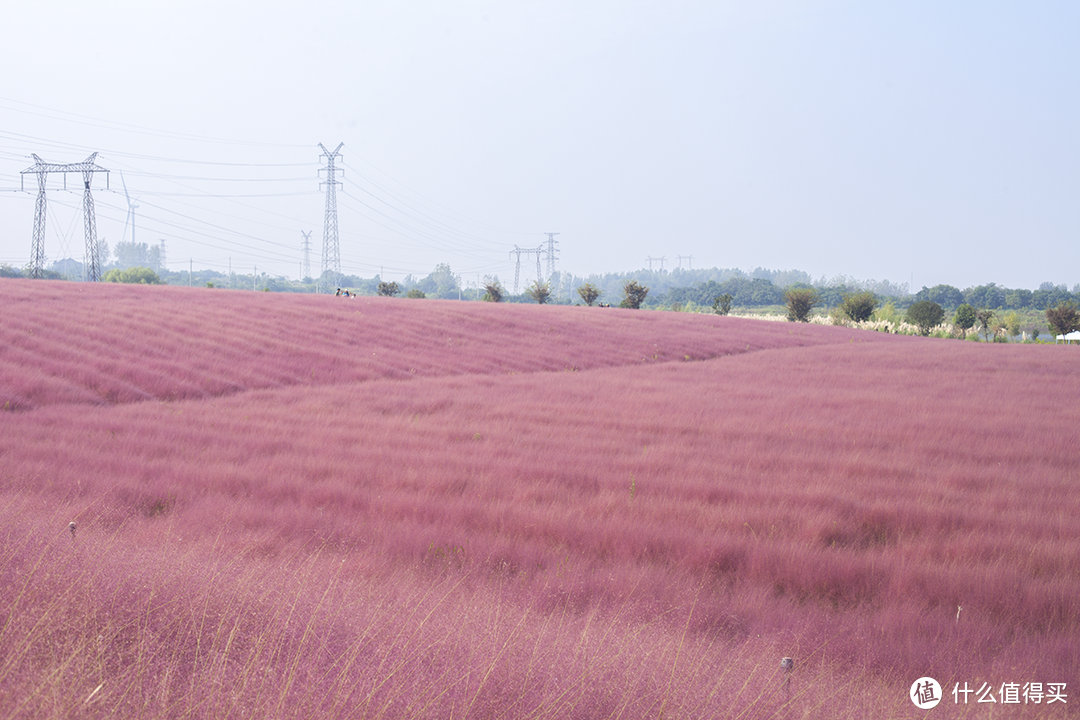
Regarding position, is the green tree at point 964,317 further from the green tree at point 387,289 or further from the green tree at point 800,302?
the green tree at point 387,289

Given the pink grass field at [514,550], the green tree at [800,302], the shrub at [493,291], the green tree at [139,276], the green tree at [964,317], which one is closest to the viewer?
the pink grass field at [514,550]

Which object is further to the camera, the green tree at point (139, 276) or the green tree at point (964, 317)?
the green tree at point (139, 276)

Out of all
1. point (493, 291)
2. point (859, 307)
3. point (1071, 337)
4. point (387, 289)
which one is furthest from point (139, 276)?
point (1071, 337)

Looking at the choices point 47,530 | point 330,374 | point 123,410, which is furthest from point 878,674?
point 330,374

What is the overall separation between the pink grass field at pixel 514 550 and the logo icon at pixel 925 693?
6cm

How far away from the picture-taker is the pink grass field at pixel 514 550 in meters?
2.67

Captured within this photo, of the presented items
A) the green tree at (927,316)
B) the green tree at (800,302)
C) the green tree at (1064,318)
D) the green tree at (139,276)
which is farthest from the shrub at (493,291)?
the green tree at (1064,318)

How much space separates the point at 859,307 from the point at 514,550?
59.4 metres

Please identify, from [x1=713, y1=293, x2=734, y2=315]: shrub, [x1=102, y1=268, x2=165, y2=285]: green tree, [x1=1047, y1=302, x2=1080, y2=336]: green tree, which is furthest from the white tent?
[x1=102, y1=268, x2=165, y2=285]: green tree

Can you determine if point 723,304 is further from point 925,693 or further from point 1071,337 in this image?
point 925,693

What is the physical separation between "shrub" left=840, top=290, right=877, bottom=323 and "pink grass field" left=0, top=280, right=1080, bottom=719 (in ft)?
155

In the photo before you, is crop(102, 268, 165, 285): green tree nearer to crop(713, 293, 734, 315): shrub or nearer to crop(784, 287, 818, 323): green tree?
crop(713, 293, 734, 315): shrub

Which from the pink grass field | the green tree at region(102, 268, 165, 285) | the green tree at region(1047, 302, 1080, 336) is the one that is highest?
the green tree at region(102, 268, 165, 285)

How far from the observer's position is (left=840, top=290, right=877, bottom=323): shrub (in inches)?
2237
